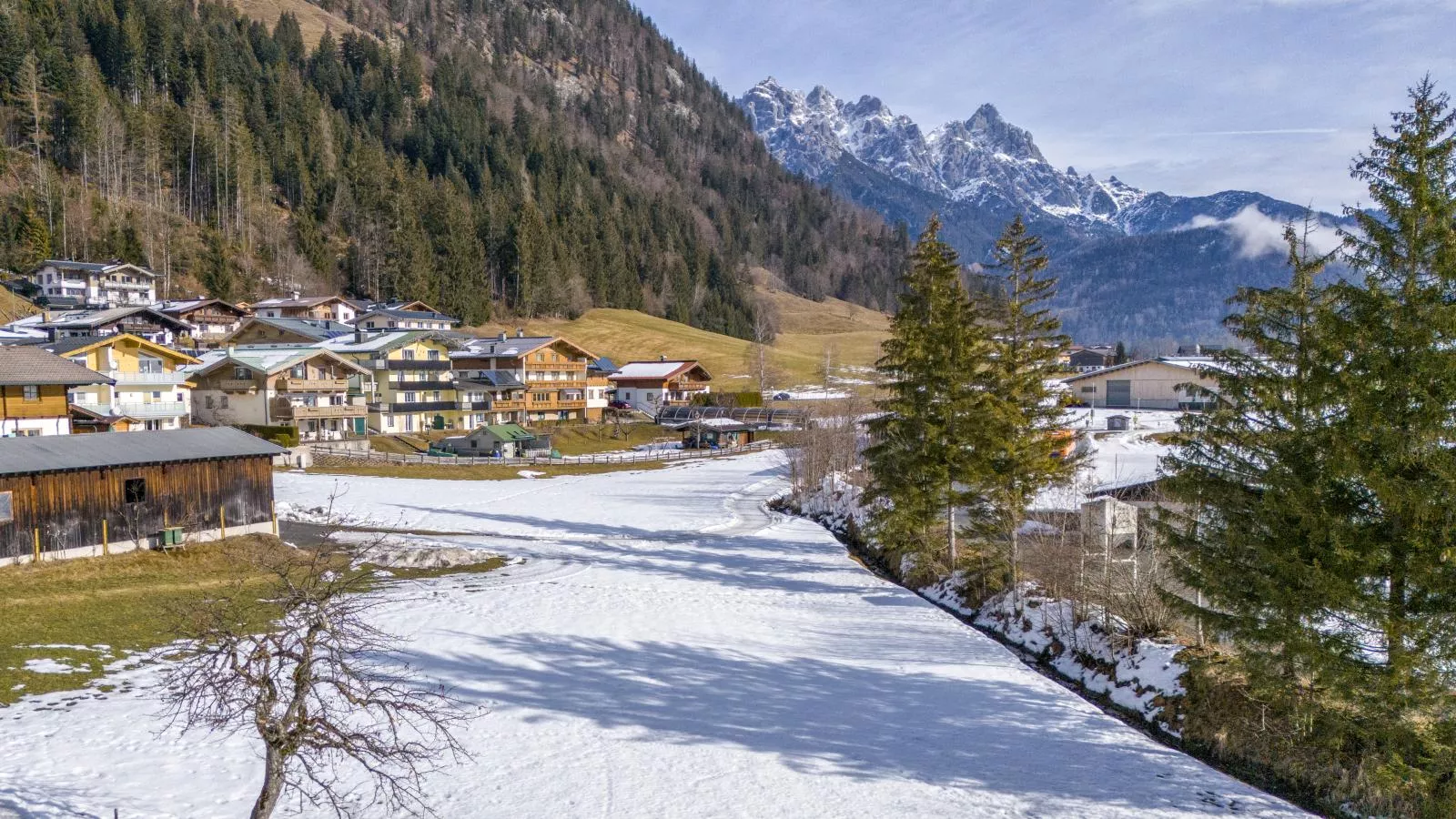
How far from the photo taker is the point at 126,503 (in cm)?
2852

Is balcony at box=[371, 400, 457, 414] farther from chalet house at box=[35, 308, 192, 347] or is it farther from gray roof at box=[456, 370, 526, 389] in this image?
chalet house at box=[35, 308, 192, 347]

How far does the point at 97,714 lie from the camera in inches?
634

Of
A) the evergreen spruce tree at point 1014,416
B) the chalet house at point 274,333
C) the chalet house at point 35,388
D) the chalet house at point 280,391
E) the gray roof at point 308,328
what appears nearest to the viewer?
the evergreen spruce tree at point 1014,416

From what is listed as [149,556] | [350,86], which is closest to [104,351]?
[149,556]

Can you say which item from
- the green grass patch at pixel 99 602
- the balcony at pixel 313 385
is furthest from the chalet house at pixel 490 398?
the green grass patch at pixel 99 602

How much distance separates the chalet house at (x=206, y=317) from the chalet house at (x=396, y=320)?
44.5ft

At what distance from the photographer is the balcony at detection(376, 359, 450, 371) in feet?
247

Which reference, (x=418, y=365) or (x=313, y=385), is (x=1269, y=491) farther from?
(x=418, y=365)

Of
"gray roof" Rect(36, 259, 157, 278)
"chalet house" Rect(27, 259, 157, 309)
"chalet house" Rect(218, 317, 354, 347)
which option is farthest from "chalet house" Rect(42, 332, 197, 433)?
"gray roof" Rect(36, 259, 157, 278)

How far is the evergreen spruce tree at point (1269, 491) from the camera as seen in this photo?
14.4 metres

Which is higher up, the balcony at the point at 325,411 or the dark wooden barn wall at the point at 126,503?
the balcony at the point at 325,411

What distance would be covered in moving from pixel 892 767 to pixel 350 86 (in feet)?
600

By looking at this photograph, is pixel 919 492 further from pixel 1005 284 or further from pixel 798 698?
pixel 798 698

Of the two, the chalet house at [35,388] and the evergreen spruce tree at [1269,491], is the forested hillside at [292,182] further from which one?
the evergreen spruce tree at [1269,491]
